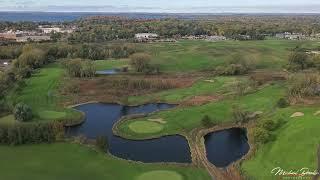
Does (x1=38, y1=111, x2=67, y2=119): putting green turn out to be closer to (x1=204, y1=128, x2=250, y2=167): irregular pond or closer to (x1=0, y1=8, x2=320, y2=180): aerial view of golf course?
(x1=0, y1=8, x2=320, y2=180): aerial view of golf course

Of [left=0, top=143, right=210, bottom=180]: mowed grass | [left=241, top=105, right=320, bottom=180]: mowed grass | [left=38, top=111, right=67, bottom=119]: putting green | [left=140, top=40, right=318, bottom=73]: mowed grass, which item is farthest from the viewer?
[left=140, top=40, right=318, bottom=73]: mowed grass

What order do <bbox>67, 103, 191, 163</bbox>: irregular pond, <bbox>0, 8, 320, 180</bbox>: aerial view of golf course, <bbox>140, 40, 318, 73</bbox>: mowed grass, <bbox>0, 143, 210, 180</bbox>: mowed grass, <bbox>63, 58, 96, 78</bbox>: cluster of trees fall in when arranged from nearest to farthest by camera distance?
1. <bbox>0, 143, 210, 180</bbox>: mowed grass
2. <bbox>0, 8, 320, 180</bbox>: aerial view of golf course
3. <bbox>67, 103, 191, 163</bbox>: irregular pond
4. <bbox>63, 58, 96, 78</bbox>: cluster of trees
5. <bbox>140, 40, 318, 73</bbox>: mowed grass

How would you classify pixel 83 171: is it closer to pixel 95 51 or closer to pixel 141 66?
pixel 141 66

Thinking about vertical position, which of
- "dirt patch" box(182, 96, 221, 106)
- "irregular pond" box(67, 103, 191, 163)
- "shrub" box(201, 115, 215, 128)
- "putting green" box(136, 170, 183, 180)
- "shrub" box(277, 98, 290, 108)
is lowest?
"irregular pond" box(67, 103, 191, 163)

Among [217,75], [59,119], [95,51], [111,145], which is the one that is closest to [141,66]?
[217,75]

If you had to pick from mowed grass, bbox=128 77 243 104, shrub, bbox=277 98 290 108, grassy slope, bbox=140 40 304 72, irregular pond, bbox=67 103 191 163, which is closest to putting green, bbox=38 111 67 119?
irregular pond, bbox=67 103 191 163

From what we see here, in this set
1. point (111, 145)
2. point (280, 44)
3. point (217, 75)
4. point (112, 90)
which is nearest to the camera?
point (111, 145)

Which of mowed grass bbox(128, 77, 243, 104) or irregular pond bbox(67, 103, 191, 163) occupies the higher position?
mowed grass bbox(128, 77, 243, 104)
